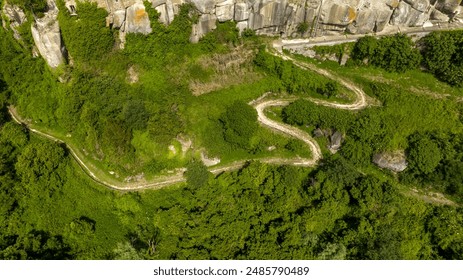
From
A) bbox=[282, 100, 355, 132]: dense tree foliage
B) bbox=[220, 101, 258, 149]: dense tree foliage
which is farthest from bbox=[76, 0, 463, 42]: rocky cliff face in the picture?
bbox=[220, 101, 258, 149]: dense tree foliage

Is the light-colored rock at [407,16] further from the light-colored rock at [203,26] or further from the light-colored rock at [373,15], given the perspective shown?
the light-colored rock at [203,26]

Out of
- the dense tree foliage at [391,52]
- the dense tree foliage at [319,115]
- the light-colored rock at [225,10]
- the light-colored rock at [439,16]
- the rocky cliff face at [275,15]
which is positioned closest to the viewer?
the rocky cliff face at [275,15]

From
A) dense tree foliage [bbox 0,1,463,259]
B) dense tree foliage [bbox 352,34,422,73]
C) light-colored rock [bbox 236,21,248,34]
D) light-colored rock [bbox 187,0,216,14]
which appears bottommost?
dense tree foliage [bbox 0,1,463,259]

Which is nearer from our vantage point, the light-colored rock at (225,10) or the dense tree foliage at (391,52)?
the light-colored rock at (225,10)

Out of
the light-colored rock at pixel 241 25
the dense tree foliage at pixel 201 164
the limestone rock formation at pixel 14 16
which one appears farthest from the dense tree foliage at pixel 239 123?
the limestone rock formation at pixel 14 16

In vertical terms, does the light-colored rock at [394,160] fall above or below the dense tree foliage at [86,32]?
below

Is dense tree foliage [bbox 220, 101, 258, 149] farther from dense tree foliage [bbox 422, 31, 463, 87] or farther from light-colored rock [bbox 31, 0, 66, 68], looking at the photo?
dense tree foliage [bbox 422, 31, 463, 87]

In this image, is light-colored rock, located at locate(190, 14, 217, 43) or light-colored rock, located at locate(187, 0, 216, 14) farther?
light-colored rock, located at locate(190, 14, 217, 43)

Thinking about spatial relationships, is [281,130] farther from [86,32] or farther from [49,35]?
[49,35]

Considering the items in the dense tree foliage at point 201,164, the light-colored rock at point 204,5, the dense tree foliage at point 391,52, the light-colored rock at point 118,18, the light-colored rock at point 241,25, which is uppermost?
the light-colored rock at point 204,5
